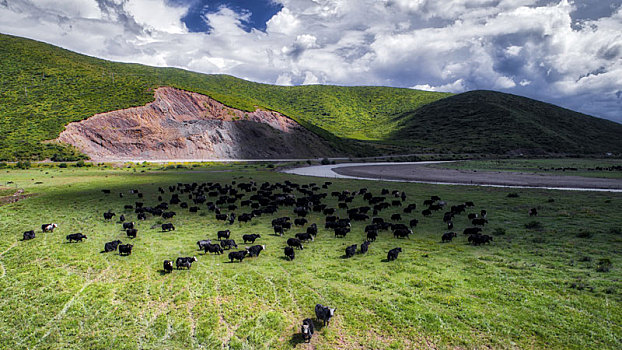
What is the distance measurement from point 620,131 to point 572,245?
242 meters

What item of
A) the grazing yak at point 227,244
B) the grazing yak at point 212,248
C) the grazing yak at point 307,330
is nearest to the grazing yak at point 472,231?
the grazing yak at point 307,330

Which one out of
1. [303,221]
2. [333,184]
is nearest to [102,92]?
[333,184]

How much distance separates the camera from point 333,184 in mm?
44469

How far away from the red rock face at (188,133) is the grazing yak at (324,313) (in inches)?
3442

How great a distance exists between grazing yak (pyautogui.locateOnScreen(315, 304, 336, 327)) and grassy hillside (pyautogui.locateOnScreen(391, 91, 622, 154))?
137m

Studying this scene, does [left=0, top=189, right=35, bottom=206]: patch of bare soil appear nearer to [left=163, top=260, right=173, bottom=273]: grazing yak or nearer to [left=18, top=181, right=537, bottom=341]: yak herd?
[left=18, top=181, right=537, bottom=341]: yak herd

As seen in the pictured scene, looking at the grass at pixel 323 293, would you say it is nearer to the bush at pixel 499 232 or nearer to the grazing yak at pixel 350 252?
the bush at pixel 499 232

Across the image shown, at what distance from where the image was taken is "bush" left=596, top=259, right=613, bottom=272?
1292cm

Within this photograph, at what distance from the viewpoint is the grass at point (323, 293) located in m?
9.39

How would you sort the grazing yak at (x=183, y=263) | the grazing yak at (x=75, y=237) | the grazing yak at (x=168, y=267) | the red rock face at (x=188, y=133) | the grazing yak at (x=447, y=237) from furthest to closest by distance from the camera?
the red rock face at (x=188, y=133) < the grazing yak at (x=447, y=237) < the grazing yak at (x=75, y=237) < the grazing yak at (x=183, y=263) < the grazing yak at (x=168, y=267)

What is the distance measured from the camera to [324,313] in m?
9.90

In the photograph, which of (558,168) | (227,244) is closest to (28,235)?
(227,244)

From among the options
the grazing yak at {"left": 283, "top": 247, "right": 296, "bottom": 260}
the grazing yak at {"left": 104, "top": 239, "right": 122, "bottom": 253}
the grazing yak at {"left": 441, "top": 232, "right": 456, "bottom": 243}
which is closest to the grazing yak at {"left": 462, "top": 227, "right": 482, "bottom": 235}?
the grazing yak at {"left": 441, "top": 232, "right": 456, "bottom": 243}

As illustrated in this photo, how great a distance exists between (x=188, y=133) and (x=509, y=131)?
151 meters
